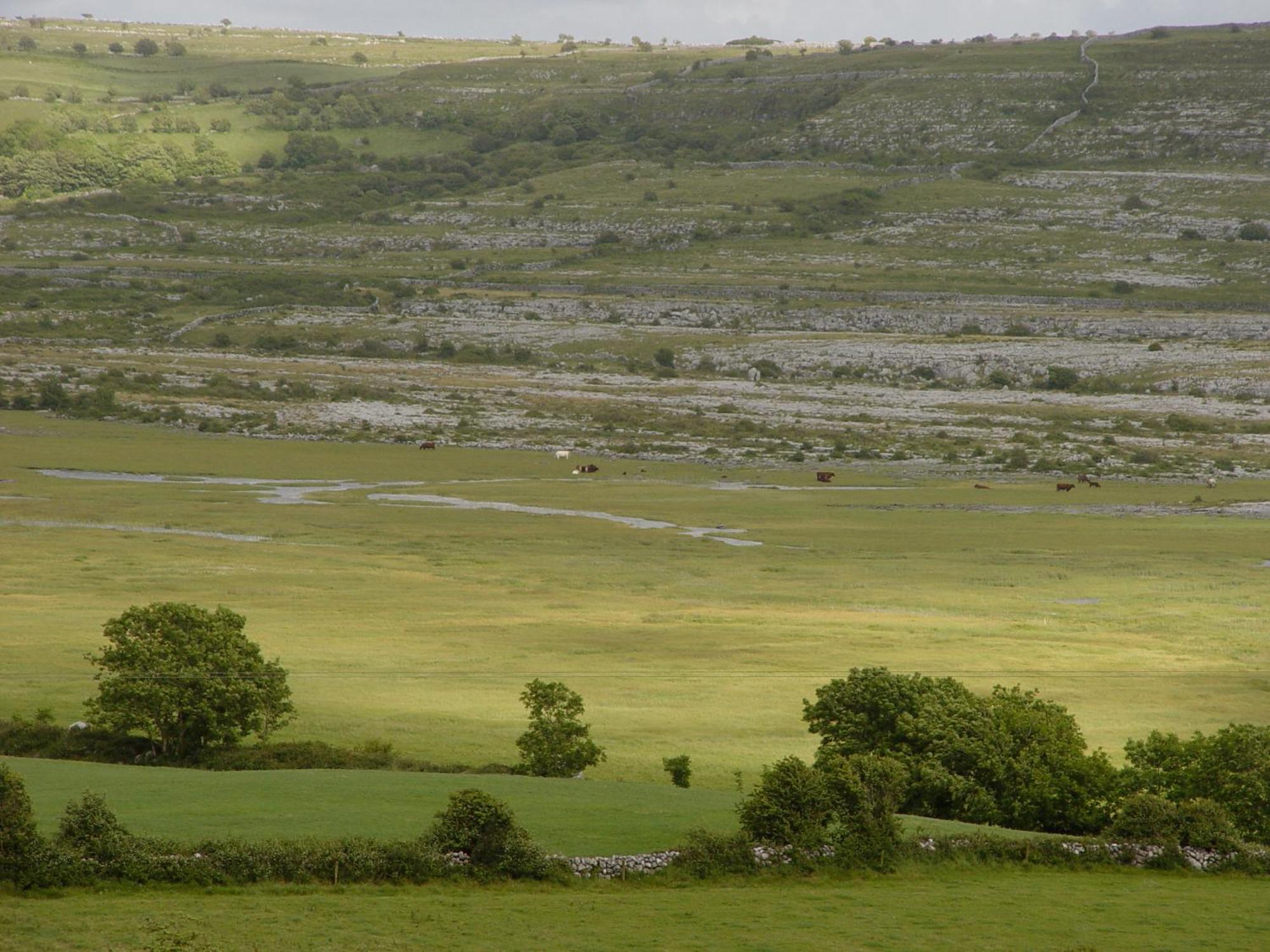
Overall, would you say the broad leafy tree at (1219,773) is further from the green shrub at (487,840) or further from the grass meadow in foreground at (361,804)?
the green shrub at (487,840)

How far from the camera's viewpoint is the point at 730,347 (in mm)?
137375

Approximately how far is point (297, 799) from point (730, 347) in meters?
108

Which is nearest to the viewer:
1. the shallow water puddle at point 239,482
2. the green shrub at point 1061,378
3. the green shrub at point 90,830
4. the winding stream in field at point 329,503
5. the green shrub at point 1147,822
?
the green shrub at point 90,830

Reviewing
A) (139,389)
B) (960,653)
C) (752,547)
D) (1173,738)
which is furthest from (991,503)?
(139,389)

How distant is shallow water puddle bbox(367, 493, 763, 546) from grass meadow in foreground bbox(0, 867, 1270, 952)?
146ft

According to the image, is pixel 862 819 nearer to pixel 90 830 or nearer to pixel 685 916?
pixel 685 916

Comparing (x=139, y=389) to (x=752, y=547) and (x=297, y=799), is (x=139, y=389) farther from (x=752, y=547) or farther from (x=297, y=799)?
(x=297, y=799)

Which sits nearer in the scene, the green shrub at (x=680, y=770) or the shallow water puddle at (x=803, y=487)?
the green shrub at (x=680, y=770)

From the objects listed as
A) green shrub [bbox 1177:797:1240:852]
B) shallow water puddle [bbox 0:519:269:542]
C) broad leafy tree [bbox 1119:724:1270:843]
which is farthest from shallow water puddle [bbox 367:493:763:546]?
green shrub [bbox 1177:797:1240:852]

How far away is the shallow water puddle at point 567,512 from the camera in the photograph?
76.0 meters

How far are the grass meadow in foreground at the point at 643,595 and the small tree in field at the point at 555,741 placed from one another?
1.67 meters

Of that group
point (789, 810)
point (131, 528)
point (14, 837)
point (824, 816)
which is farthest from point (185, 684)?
point (131, 528)

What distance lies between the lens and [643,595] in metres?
61.5

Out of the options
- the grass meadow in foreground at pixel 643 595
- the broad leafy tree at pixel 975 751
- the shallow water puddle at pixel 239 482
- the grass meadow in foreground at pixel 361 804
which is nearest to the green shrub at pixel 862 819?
the grass meadow in foreground at pixel 361 804
